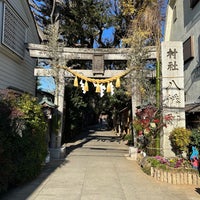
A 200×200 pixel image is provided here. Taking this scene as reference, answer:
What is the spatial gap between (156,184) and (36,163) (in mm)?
3721

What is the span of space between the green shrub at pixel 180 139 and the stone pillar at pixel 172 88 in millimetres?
440

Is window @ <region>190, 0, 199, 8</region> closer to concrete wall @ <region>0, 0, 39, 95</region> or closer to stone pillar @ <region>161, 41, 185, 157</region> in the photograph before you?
stone pillar @ <region>161, 41, 185, 157</region>

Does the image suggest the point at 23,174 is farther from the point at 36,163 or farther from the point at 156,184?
the point at 156,184

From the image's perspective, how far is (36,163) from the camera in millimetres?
7770

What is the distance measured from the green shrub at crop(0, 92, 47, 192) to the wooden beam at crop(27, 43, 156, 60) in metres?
4.95

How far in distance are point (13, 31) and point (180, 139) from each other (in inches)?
336

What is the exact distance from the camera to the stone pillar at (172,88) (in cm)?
979

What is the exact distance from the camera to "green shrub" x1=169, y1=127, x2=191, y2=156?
8922 mm

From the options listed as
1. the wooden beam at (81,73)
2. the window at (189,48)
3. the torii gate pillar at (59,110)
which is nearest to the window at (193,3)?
the window at (189,48)

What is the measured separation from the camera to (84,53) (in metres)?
12.5

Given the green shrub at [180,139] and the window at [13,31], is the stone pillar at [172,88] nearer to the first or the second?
the green shrub at [180,139]

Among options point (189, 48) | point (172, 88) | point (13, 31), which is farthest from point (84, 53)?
point (189, 48)

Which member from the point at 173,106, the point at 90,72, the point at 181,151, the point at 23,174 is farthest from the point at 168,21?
the point at 23,174

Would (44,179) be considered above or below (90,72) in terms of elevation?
below
